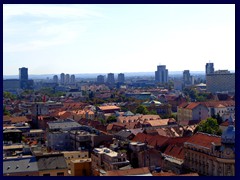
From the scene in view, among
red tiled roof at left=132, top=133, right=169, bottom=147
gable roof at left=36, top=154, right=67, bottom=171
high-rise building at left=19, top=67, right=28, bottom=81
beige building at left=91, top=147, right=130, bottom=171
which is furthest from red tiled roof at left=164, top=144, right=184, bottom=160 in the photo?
high-rise building at left=19, top=67, right=28, bottom=81

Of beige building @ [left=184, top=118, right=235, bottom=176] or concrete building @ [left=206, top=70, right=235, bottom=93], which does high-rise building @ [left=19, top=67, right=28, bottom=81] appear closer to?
concrete building @ [left=206, top=70, right=235, bottom=93]

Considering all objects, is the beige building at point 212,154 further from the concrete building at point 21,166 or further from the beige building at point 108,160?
the concrete building at point 21,166

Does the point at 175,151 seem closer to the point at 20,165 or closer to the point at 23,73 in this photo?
the point at 20,165

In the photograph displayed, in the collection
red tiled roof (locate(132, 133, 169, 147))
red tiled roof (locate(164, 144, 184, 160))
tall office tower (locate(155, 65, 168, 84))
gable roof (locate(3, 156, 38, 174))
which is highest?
tall office tower (locate(155, 65, 168, 84))

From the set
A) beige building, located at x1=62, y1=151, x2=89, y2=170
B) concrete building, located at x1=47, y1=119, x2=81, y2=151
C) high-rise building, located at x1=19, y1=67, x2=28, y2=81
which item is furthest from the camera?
high-rise building, located at x1=19, y1=67, x2=28, y2=81

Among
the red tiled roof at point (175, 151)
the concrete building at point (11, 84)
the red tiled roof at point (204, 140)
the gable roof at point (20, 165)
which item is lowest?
the red tiled roof at point (175, 151)

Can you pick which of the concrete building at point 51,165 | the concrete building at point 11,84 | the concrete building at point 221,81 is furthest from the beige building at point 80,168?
the concrete building at point 11,84
